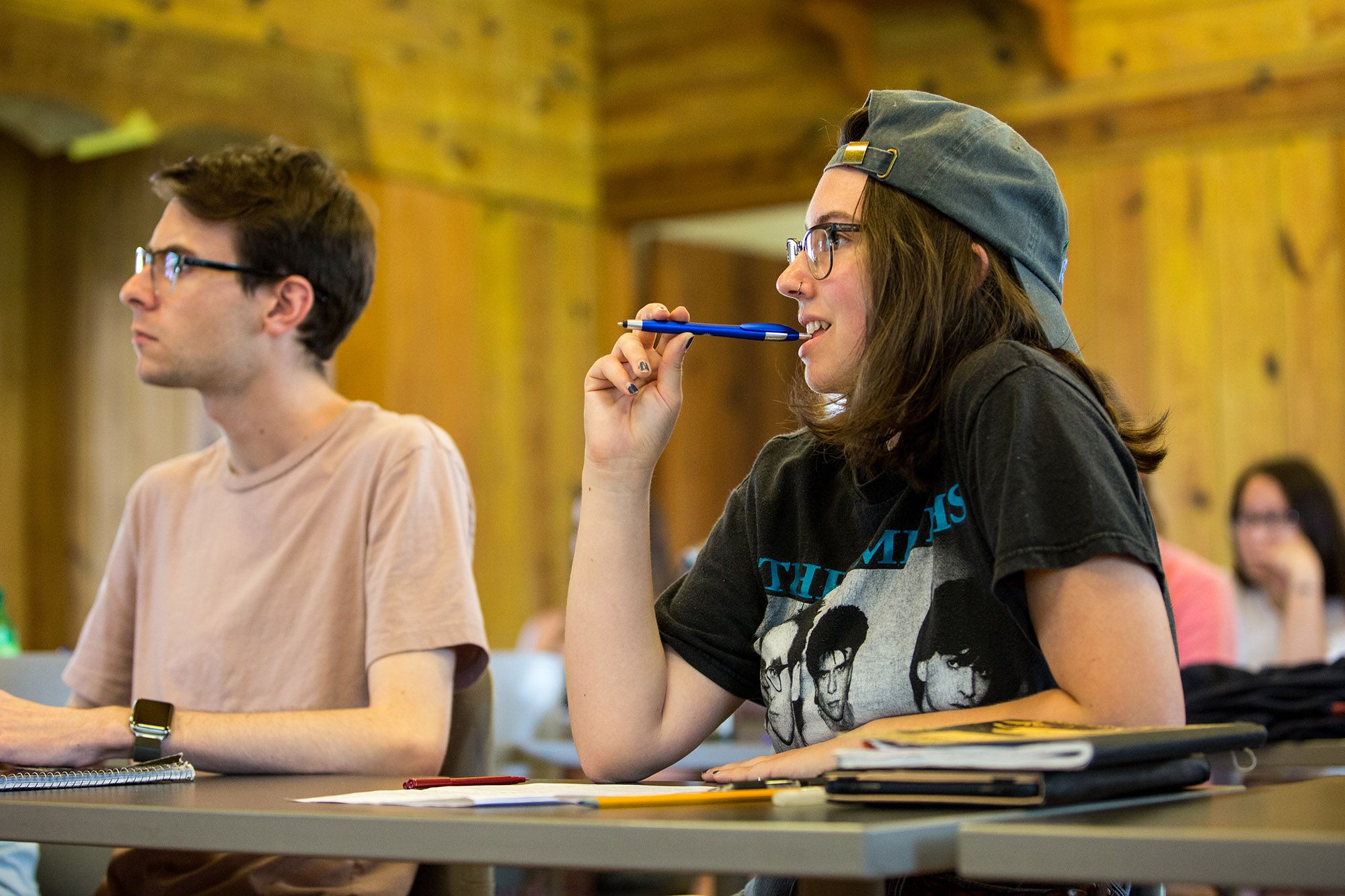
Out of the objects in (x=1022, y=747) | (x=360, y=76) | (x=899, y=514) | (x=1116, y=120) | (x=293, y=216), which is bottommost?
(x=1022, y=747)

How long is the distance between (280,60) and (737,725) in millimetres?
2655

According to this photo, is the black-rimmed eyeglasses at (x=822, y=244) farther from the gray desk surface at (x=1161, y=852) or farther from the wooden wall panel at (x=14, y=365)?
the wooden wall panel at (x=14, y=365)

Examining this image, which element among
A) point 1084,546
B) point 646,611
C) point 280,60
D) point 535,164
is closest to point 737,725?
point 646,611

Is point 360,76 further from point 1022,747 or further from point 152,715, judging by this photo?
point 1022,747

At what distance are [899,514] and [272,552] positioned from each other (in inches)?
34.9

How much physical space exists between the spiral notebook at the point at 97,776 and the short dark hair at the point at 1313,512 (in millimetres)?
3204

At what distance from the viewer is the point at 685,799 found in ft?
3.11

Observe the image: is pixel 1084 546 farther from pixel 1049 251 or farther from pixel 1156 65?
pixel 1156 65

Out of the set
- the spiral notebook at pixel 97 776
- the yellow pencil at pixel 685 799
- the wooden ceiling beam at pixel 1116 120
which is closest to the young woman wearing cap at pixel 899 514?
Answer: the yellow pencil at pixel 685 799

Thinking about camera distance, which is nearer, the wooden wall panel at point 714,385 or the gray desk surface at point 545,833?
the gray desk surface at point 545,833

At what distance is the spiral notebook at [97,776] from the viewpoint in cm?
120

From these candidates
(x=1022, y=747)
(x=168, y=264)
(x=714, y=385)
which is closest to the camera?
(x=1022, y=747)

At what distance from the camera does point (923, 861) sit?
76cm

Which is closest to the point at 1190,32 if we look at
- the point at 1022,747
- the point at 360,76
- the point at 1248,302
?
the point at 1248,302
